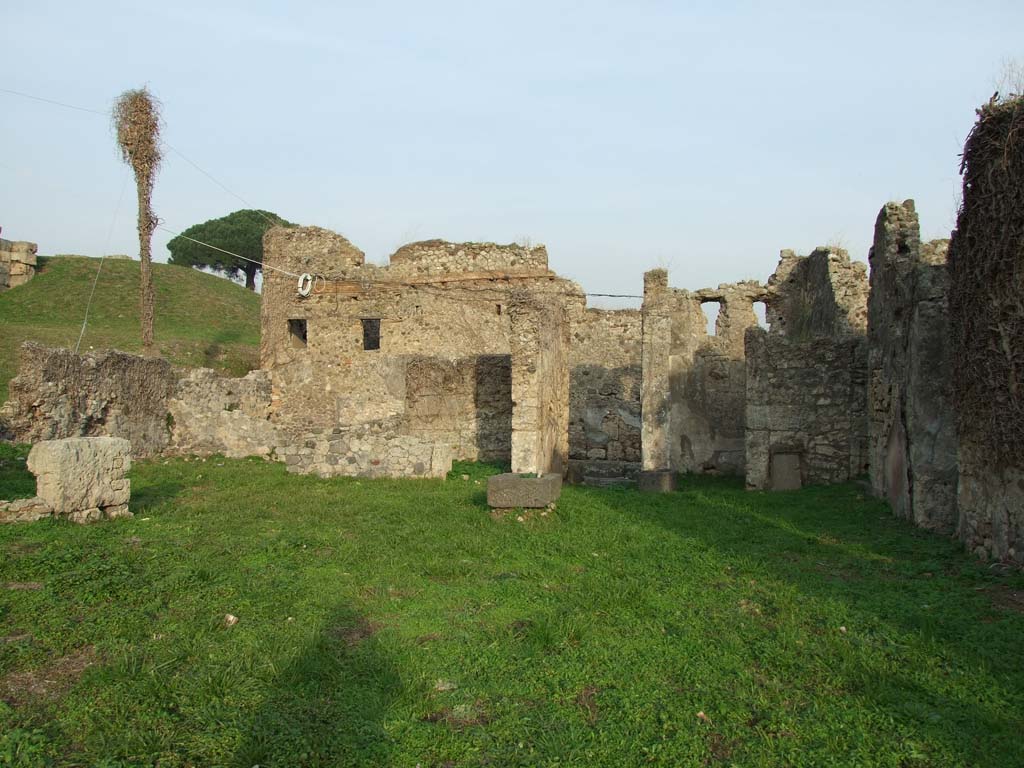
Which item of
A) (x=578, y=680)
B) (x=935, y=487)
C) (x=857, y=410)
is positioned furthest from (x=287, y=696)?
(x=857, y=410)

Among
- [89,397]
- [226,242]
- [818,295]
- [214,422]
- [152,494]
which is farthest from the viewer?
[226,242]

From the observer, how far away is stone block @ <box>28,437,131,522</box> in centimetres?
804

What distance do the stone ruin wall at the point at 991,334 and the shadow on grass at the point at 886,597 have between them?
531 mm

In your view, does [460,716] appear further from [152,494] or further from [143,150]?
[143,150]

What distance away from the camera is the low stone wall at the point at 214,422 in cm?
1570

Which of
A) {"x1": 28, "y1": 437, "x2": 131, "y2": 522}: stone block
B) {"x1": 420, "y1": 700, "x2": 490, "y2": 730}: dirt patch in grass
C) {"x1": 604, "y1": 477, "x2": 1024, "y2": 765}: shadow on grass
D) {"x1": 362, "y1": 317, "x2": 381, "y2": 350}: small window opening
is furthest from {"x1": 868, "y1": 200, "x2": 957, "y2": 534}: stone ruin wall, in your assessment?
{"x1": 362, "y1": 317, "x2": 381, "y2": 350}: small window opening

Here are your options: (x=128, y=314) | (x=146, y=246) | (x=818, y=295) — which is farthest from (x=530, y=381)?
(x=128, y=314)

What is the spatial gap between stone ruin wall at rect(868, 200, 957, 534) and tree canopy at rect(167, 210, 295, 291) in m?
39.5

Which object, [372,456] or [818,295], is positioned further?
[818,295]

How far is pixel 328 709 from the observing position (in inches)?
161

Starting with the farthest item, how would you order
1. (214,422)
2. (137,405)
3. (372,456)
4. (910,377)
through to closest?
(214,422)
(137,405)
(372,456)
(910,377)

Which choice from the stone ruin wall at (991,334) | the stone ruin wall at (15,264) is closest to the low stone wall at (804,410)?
the stone ruin wall at (991,334)

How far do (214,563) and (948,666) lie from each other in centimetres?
600

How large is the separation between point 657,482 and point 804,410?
9.00 ft
